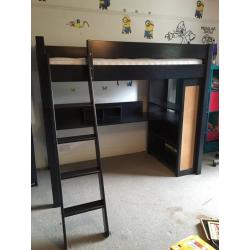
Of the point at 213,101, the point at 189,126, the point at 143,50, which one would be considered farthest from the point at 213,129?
the point at 143,50

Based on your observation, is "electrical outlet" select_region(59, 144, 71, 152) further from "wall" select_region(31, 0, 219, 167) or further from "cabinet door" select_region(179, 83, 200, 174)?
"cabinet door" select_region(179, 83, 200, 174)

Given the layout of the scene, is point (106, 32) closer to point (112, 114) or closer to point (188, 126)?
point (112, 114)

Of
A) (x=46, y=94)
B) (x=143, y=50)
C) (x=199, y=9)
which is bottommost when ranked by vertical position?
(x=46, y=94)

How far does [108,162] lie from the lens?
3.26 meters

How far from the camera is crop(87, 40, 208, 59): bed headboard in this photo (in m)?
2.06

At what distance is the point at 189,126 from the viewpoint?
2766 mm

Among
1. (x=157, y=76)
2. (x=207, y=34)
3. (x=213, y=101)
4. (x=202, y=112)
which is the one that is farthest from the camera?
(x=207, y=34)

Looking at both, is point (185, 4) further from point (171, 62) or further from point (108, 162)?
point (108, 162)

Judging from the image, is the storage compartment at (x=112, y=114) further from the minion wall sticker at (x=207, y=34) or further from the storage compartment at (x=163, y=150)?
the minion wall sticker at (x=207, y=34)

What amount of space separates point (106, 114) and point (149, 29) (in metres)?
1.34

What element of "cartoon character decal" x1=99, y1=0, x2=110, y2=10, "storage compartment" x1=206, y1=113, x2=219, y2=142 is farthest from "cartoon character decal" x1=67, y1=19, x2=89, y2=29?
"storage compartment" x1=206, y1=113, x2=219, y2=142

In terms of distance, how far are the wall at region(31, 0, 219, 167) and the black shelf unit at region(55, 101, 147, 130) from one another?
4.8 inches

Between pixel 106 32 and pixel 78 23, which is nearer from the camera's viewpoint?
pixel 78 23
